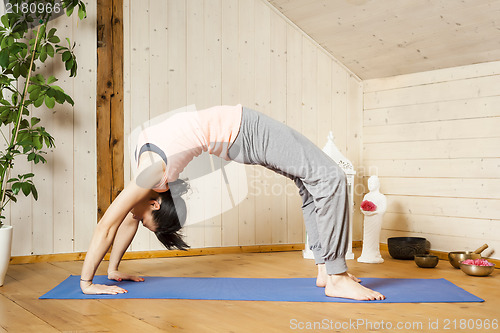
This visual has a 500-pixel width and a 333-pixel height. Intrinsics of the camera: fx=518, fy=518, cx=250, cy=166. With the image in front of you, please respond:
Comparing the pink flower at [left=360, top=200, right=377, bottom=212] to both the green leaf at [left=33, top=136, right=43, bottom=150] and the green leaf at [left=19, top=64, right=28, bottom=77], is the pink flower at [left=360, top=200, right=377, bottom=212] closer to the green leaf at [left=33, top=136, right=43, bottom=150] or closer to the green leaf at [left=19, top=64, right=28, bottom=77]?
the green leaf at [left=33, top=136, right=43, bottom=150]

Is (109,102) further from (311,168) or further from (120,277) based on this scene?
(311,168)

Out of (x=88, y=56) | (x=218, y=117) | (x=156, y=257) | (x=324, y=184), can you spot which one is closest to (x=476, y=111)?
(x=324, y=184)

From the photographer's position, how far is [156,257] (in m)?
3.28

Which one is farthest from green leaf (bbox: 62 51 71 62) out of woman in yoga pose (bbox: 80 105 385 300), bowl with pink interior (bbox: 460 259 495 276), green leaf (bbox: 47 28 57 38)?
bowl with pink interior (bbox: 460 259 495 276)

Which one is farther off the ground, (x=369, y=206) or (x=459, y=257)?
(x=369, y=206)

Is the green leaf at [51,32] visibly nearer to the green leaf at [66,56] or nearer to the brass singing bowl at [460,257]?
the green leaf at [66,56]

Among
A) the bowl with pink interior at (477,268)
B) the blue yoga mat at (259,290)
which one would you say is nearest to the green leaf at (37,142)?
the blue yoga mat at (259,290)

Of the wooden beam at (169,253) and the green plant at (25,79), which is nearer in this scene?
the green plant at (25,79)

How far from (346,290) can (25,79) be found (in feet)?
7.09

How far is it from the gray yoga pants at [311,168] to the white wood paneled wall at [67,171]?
137 centimetres

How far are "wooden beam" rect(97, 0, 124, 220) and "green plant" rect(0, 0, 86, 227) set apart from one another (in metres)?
0.24

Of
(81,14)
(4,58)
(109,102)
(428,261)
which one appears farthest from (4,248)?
(428,261)

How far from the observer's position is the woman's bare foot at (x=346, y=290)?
2.07 m

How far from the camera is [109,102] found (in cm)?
320
